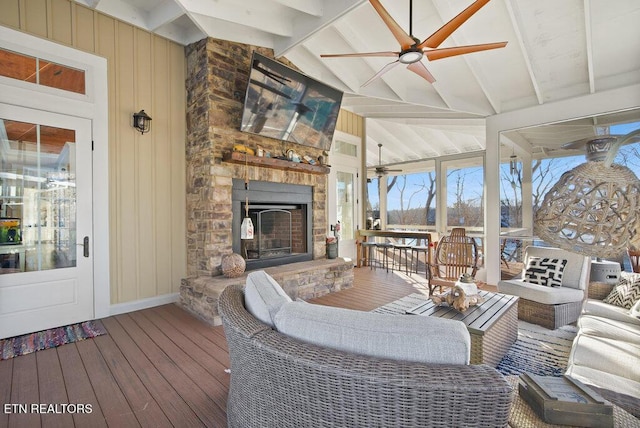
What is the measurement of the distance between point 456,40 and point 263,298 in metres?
3.91

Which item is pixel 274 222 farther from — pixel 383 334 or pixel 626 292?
pixel 626 292

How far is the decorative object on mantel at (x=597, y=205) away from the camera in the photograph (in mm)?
1034

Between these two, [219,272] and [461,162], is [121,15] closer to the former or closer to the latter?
[219,272]

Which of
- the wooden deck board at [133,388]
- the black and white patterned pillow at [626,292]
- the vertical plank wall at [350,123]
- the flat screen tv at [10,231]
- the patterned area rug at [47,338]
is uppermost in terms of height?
the vertical plank wall at [350,123]

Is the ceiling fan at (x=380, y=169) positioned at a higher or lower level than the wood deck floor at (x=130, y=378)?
higher

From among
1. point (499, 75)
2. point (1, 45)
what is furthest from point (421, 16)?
point (1, 45)

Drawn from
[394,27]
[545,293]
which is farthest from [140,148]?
[545,293]

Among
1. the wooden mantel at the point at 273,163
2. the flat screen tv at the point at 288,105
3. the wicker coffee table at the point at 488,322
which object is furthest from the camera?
the flat screen tv at the point at 288,105

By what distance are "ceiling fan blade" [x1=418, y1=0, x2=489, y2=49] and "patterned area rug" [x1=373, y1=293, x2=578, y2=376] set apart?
2818mm

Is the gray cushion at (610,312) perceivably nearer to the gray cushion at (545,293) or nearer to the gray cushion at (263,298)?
the gray cushion at (545,293)

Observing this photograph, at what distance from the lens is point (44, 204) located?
10.1ft

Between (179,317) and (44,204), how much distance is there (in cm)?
181

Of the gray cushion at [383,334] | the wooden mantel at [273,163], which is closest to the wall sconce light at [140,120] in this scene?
the wooden mantel at [273,163]

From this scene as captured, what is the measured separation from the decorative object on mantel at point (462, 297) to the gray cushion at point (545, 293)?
0.98 meters
